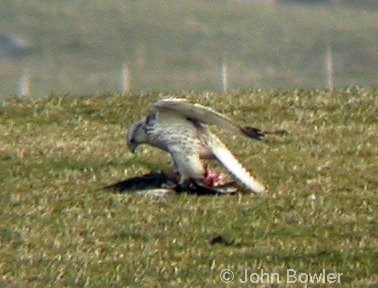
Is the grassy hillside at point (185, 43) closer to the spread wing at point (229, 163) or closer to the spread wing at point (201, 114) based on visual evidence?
the spread wing at point (229, 163)

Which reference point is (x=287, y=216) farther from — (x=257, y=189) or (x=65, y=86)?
(x=65, y=86)

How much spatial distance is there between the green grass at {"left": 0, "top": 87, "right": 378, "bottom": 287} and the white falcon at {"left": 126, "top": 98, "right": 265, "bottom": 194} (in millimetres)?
327

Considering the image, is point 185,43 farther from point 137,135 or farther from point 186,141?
point 186,141

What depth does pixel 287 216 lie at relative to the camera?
15.9m

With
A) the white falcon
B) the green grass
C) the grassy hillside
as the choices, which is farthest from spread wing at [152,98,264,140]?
the grassy hillside

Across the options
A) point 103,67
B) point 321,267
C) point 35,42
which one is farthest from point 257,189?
point 35,42

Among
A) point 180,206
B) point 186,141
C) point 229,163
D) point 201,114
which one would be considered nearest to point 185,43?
point 229,163

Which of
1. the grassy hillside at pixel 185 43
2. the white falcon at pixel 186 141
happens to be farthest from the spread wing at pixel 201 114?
the grassy hillside at pixel 185 43

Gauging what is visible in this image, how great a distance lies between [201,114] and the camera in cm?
1644

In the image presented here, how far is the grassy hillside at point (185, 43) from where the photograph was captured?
3139 centimetres

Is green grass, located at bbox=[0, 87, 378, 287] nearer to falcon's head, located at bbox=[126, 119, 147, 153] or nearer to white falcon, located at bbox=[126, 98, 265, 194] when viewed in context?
white falcon, located at bbox=[126, 98, 265, 194]

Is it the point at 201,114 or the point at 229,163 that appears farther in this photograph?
the point at 229,163

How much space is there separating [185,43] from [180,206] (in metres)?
20.6

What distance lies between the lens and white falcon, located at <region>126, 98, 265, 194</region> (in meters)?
16.7
